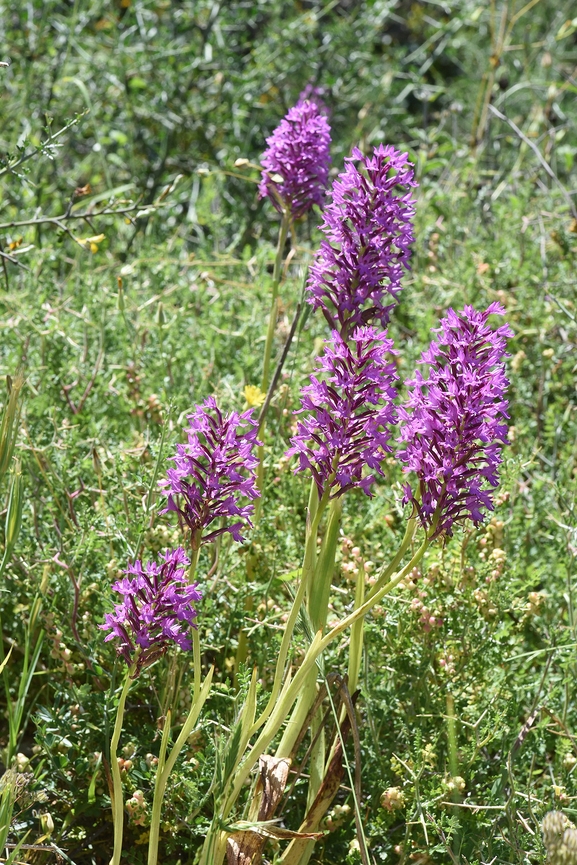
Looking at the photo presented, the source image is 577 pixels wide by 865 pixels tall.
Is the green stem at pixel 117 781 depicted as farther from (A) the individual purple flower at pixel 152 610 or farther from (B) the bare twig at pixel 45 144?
(B) the bare twig at pixel 45 144

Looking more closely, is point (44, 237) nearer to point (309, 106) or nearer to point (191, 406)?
point (191, 406)

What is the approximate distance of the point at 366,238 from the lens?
1.67m

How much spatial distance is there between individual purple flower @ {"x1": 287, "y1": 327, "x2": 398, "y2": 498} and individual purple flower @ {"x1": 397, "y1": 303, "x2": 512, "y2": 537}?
1.8 inches

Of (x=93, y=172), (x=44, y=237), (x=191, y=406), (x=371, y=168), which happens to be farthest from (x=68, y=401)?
(x=93, y=172)

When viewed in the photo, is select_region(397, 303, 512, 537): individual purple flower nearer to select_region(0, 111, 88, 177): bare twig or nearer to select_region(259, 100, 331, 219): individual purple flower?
select_region(259, 100, 331, 219): individual purple flower

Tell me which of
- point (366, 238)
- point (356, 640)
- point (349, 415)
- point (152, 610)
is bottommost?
point (356, 640)

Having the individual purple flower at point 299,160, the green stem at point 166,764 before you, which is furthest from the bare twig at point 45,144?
the green stem at point 166,764

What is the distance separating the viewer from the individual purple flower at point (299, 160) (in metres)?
2.16

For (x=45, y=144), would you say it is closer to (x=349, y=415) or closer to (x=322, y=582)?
(x=349, y=415)

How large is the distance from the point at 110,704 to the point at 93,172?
158 inches

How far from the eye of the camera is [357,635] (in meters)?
1.62

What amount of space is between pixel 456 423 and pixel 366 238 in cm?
42

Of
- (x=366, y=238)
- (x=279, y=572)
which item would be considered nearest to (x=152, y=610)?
(x=366, y=238)

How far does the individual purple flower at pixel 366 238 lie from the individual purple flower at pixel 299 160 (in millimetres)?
469
